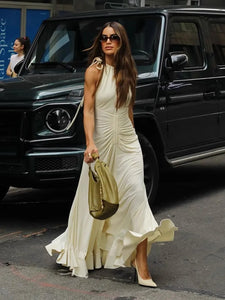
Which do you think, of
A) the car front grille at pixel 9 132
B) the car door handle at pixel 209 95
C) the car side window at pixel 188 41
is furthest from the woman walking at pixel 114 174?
the car door handle at pixel 209 95

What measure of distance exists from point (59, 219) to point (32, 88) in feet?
4.36

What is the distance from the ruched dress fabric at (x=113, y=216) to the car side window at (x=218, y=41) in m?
3.49

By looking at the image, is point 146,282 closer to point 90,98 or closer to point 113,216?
point 113,216

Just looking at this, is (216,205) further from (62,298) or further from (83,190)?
(62,298)

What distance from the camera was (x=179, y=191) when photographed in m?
9.30

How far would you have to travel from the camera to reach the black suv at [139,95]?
23.5 feet

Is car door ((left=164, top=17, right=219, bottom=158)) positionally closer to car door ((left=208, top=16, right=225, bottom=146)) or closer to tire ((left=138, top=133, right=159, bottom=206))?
car door ((left=208, top=16, right=225, bottom=146))

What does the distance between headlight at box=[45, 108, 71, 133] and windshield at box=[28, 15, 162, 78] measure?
3.71ft

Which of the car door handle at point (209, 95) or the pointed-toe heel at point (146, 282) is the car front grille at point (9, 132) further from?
the car door handle at point (209, 95)

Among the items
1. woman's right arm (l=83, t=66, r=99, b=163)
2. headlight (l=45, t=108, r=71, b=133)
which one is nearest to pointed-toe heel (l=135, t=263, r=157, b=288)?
woman's right arm (l=83, t=66, r=99, b=163)

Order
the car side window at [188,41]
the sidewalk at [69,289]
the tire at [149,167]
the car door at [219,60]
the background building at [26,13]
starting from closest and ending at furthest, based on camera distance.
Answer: the sidewalk at [69,289]
the tire at [149,167]
the car side window at [188,41]
the car door at [219,60]
the background building at [26,13]

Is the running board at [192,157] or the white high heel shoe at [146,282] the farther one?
the running board at [192,157]

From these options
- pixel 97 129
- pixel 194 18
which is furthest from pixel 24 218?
pixel 194 18

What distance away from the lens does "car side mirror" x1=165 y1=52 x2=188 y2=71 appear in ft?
26.6
